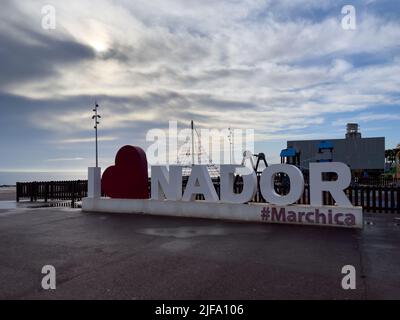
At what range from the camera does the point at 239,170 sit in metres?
12.5

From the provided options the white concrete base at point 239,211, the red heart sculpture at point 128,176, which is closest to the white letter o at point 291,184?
the white concrete base at point 239,211

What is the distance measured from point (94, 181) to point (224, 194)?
6.64 metres

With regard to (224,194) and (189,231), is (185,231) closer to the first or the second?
(189,231)

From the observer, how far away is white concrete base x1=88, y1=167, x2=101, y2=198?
15641mm

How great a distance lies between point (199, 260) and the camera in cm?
694

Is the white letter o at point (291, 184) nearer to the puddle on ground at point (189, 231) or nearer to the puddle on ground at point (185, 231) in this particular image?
the puddle on ground at point (189, 231)

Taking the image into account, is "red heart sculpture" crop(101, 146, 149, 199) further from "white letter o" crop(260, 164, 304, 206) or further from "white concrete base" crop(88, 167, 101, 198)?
"white letter o" crop(260, 164, 304, 206)

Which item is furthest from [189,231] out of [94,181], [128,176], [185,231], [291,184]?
[94,181]

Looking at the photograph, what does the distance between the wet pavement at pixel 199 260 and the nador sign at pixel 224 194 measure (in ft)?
2.43

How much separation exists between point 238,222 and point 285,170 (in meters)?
2.49

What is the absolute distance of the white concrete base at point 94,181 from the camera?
51.3ft
